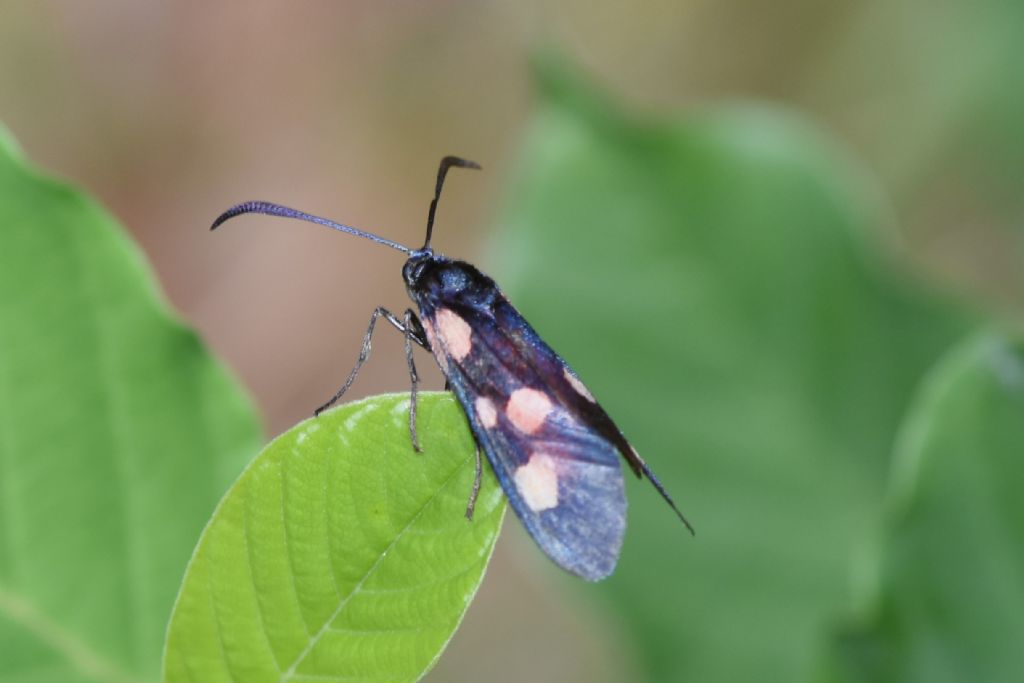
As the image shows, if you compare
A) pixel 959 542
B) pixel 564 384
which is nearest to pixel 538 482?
pixel 564 384

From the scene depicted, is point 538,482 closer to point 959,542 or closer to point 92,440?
point 92,440

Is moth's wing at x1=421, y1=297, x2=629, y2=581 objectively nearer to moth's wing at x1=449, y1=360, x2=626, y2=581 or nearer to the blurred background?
moth's wing at x1=449, y1=360, x2=626, y2=581

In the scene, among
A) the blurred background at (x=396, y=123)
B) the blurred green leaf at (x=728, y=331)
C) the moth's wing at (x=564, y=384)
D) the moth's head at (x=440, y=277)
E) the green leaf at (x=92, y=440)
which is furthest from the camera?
the blurred background at (x=396, y=123)

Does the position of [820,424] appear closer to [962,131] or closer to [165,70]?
[962,131]

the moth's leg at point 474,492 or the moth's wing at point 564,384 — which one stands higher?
the moth's leg at point 474,492

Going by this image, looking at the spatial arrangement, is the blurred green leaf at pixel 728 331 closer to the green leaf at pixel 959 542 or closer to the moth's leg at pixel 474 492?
the green leaf at pixel 959 542

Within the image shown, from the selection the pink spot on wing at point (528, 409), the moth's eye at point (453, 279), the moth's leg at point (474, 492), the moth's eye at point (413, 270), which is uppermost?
the moth's leg at point (474, 492)

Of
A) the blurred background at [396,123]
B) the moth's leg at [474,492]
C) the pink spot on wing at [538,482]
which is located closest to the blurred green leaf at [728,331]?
the pink spot on wing at [538,482]

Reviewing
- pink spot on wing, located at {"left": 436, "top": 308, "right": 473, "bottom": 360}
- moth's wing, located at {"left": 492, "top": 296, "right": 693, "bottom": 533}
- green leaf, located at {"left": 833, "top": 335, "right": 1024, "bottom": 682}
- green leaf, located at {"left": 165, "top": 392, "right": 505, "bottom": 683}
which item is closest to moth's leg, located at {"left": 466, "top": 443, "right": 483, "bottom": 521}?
green leaf, located at {"left": 165, "top": 392, "right": 505, "bottom": 683}
